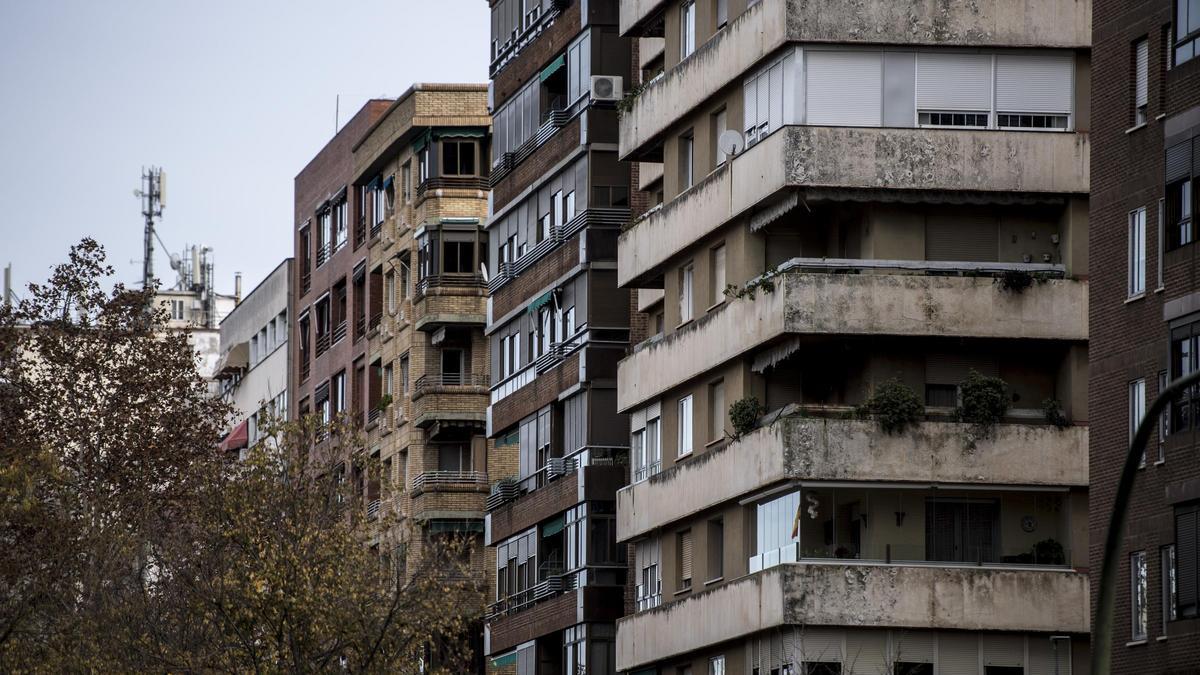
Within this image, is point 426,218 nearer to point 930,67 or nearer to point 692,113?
point 692,113

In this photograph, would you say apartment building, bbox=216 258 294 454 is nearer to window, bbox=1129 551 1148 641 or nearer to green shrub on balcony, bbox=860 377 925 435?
green shrub on balcony, bbox=860 377 925 435

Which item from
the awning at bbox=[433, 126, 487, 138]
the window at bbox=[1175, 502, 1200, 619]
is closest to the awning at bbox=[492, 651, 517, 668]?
the awning at bbox=[433, 126, 487, 138]

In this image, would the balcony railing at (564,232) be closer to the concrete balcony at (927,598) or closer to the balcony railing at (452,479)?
the balcony railing at (452,479)

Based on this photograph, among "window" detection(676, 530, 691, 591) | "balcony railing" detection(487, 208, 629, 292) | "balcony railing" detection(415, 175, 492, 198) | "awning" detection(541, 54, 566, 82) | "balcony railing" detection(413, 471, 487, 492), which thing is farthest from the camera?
"balcony railing" detection(415, 175, 492, 198)

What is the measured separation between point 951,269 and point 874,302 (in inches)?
63.7

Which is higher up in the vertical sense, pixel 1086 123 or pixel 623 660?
pixel 1086 123

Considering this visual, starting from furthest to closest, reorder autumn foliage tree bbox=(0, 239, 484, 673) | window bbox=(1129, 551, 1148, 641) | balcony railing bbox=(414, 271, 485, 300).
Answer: balcony railing bbox=(414, 271, 485, 300)
autumn foliage tree bbox=(0, 239, 484, 673)
window bbox=(1129, 551, 1148, 641)

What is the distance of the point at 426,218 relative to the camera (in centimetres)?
8225

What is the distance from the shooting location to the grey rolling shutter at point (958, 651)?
5203 cm

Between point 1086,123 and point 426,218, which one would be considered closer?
point 1086,123

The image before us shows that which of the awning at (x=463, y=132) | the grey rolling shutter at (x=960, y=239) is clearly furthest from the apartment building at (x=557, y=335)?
the grey rolling shutter at (x=960, y=239)

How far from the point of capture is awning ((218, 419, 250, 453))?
4225 inches

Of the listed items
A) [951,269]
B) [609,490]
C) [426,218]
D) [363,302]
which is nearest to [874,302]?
[951,269]

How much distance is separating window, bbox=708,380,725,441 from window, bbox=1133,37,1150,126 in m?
13.0
